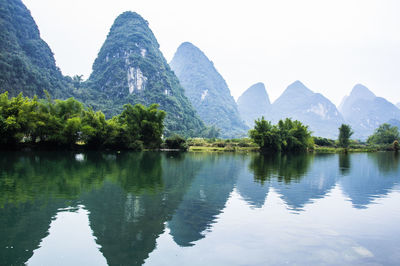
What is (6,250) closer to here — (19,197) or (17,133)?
(19,197)

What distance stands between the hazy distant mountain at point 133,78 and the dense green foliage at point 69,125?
245 ft

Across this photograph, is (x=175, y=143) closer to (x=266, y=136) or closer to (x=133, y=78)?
(x=266, y=136)

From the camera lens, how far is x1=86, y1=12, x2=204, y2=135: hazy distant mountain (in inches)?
5625

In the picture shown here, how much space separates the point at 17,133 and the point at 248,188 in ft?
109

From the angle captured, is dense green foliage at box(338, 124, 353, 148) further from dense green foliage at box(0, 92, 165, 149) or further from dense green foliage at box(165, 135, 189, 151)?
dense green foliage at box(0, 92, 165, 149)

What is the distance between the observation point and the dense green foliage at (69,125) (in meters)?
36.5

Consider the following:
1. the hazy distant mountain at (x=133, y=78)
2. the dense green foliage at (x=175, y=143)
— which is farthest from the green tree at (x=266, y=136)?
the hazy distant mountain at (x=133, y=78)

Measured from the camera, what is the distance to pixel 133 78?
15538 centimetres

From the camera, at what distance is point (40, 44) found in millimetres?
137625

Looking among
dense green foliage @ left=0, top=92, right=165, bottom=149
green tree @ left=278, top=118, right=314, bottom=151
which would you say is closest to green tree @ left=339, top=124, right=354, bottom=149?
green tree @ left=278, top=118, right=314, bottom=151

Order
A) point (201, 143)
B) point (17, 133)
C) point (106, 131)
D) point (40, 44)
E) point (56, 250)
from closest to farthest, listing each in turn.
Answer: point (56, 250), point (17, 133), point (106, 131), point (201, 143), point (40, 44)

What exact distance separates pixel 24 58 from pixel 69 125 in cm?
9247

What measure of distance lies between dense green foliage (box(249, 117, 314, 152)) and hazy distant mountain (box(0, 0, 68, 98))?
3125 inches

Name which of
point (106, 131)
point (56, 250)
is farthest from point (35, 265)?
point (106, 131)
